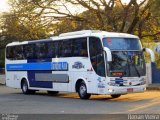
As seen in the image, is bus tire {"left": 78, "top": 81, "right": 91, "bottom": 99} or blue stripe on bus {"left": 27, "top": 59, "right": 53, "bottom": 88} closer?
bus tire {"left": 78, "top": 81, "right": 91, "bottom": 99}

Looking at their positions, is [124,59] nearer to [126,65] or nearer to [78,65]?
[126,65]

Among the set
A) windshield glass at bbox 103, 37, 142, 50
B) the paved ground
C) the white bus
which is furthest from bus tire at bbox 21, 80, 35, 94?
windshield glass at bbox 103, 37, 142, 50

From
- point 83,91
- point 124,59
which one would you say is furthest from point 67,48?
point 124,59

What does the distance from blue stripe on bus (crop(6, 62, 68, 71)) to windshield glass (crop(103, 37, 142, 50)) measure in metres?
3.58

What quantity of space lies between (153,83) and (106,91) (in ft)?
63.1

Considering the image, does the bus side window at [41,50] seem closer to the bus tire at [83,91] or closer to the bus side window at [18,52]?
the bus side window at [18,52]

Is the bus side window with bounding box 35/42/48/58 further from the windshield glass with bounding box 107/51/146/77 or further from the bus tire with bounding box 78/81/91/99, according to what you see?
the windshield glass with bounding box 107/51/146/77

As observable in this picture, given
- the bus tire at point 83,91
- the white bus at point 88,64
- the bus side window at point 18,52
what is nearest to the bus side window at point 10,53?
the bus side window at point 18,52

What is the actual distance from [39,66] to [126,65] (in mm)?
6972

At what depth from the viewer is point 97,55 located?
2195 centimetres

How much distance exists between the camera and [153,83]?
131ft

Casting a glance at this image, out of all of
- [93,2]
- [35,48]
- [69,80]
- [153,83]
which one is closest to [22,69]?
[35,48]

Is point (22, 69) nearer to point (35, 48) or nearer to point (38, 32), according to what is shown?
point (35, 48)

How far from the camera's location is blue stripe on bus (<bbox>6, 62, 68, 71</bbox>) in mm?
24984
